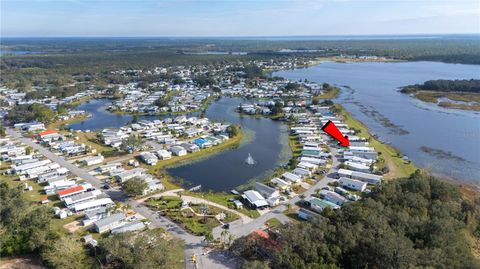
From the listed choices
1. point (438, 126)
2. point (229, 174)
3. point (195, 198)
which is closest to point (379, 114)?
point (438, 126)

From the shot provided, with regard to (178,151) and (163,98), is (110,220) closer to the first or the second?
(178,151)

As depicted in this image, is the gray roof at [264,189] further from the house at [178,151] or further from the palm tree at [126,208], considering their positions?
the house at [178,151]

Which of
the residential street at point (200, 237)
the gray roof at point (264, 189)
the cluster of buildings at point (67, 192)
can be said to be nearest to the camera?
the residential street at point (200, 237)

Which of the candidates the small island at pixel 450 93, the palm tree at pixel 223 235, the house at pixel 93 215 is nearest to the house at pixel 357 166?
the palm tree at pixel 223 235

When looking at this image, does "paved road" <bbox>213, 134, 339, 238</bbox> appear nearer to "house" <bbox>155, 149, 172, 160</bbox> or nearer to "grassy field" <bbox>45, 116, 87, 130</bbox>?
"house" <bbox>155, 149, 172, 160</bbox>

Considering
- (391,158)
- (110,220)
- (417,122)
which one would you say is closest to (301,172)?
(391,158)

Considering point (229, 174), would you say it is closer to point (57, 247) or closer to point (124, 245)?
point (124, 245)
